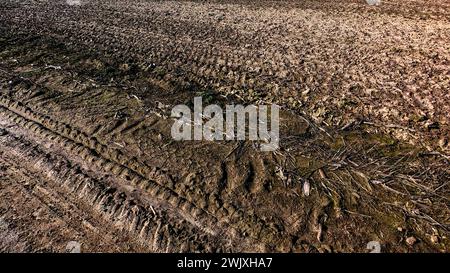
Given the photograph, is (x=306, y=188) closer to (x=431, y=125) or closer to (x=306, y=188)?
(x=306, y=188)

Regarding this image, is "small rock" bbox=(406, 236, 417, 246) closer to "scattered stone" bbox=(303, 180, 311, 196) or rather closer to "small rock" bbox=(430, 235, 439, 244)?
"small rock" bbox=(430, 235, 439, 244)

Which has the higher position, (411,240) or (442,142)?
(442,142)

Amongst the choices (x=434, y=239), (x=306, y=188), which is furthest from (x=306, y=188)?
(x=434, y=239)

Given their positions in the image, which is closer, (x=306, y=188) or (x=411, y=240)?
(x=411, y=240)

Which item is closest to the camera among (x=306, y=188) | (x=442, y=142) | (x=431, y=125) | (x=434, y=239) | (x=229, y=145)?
(x=434, y=239)

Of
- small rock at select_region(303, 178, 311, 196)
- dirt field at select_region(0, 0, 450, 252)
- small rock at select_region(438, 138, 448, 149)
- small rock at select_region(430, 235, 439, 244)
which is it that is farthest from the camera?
small rock at select_region(438, 138, 448, 149)

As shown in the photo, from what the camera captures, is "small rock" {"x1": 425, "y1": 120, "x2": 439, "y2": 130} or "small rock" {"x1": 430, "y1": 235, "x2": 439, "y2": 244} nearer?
"small rock" {"x1": 430, "y1": 235, "x2": 439, "y2": 244}

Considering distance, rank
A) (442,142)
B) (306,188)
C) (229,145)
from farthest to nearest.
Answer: (229,145) < (442,142) < (306,188)

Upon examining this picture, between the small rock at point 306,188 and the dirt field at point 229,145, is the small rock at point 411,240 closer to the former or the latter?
the dirt field at point 229,145

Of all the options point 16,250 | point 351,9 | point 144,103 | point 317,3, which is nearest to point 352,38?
point 351,9

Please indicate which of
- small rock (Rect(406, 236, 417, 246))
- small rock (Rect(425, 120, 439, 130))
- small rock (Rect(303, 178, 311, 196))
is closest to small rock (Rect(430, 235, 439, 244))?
small rock (Rect(406, 236, 417, 246))
